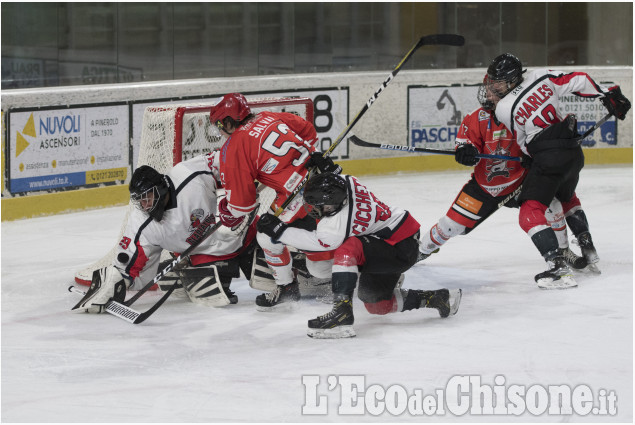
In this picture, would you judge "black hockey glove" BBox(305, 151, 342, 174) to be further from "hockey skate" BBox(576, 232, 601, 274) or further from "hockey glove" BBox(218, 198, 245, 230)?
"hockey skate" BBox(576, 232, 601, 274)

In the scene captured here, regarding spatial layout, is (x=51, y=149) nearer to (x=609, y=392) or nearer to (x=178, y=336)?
(x=178, y=336)

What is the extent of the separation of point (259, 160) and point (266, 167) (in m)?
0.04

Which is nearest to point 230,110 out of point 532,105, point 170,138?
point 170,138

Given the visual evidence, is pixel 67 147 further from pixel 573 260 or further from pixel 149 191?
pixel 573 260

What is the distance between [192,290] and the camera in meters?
4.64

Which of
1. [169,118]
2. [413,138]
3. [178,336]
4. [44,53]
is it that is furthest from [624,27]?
[178,336]

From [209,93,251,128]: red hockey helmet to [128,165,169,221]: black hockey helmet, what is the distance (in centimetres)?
34

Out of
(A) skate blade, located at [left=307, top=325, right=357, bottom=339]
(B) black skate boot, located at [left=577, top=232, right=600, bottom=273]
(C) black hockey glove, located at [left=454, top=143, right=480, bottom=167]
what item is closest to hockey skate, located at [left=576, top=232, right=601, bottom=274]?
(B) black skate boot, located at [left=577, top=232, right=600, bottom=273]

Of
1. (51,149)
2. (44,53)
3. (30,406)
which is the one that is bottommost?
(30,406)

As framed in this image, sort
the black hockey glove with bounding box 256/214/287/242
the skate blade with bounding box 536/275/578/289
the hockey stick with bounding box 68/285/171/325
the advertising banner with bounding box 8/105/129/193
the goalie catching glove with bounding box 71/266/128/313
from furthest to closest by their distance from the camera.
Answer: the advertising banner with bounding box 8/105/129/193
the skate blade with bounding box 536/275/578/289
the goalie catching glove with bounding box 71/266/128/313
the hockey stick with bounding box 68/285/171/325
the black hockey glove with bounding box 256/214/287/242

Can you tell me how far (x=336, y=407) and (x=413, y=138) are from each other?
4.90 m

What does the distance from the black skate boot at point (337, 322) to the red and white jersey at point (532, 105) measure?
1.37 meters

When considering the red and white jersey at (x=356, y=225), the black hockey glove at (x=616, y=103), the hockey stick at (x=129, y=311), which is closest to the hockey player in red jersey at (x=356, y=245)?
the red and white jersey at (x=356, y=225)

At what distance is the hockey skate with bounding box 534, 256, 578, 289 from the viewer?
16.0 ft
